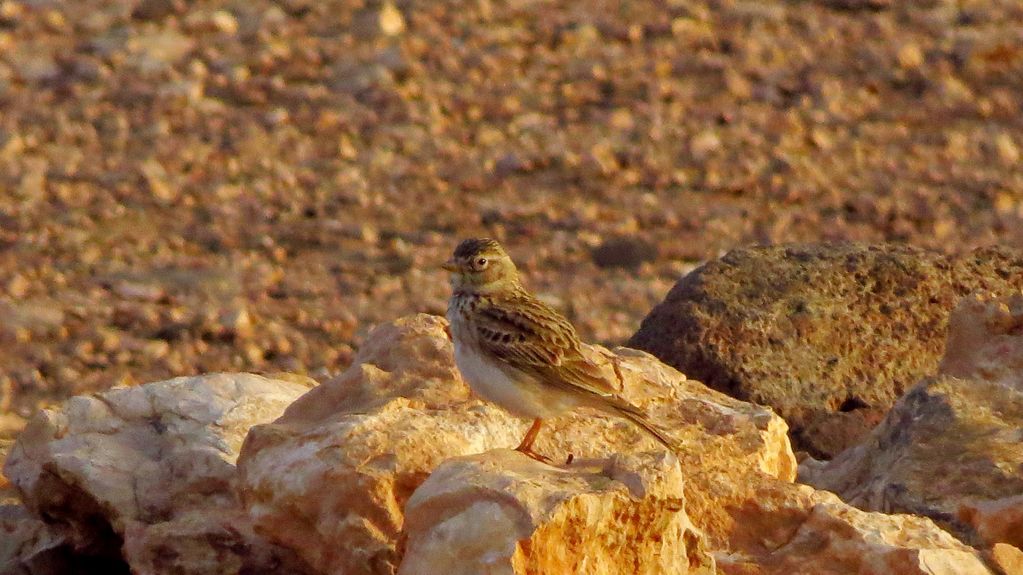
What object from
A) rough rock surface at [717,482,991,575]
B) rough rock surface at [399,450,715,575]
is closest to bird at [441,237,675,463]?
rough rock surface at [717,482,991,575]

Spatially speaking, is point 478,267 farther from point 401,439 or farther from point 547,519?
point 547,519

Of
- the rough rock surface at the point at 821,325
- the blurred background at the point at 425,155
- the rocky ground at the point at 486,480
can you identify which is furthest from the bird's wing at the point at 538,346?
the blurred background at the point at 425,155

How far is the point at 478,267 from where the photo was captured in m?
7.71

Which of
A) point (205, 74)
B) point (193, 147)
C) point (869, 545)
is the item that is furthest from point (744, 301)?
point (205, 74)

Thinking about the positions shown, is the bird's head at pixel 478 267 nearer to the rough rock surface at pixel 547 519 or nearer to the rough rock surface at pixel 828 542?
the rough rock surface at pixel 828 542

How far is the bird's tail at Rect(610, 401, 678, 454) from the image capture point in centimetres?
660

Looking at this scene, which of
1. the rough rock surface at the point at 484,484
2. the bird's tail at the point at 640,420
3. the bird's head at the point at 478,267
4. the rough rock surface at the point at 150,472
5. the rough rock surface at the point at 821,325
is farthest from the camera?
the rough rock surface at the point at 821,325

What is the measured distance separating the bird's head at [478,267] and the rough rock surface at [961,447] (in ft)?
4.70

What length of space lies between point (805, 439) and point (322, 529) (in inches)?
109

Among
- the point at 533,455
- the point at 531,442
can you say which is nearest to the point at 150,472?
the point at 531,442

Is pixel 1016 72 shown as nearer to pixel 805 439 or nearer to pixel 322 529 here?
pixel 805 439

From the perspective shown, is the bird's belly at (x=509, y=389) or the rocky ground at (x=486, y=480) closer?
the rocky ground at (x=486, y=480)

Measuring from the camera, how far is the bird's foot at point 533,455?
608 centimetres

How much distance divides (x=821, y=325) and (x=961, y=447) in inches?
73.0
